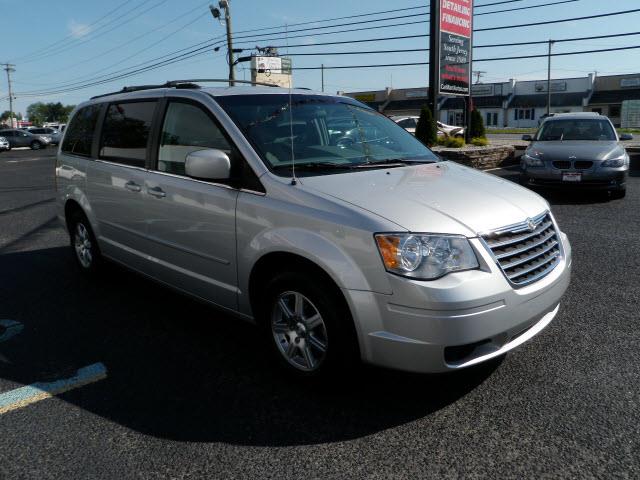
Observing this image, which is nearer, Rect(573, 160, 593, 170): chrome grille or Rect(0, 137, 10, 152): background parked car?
Rect(573, 160, 593, 170): chrome grille

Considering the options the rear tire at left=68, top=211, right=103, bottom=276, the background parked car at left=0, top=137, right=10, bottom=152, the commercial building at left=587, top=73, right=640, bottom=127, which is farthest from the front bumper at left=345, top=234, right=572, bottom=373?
the commercial building at left=587, top=73, right=640, bottom=127

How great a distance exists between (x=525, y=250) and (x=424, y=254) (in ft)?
2.28

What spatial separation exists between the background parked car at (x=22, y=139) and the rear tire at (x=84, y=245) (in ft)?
129

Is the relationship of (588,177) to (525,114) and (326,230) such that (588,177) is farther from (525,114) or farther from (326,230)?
(525,114)

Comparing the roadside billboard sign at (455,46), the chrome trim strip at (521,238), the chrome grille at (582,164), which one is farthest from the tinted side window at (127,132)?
the roadside billboard sign at (455,46)

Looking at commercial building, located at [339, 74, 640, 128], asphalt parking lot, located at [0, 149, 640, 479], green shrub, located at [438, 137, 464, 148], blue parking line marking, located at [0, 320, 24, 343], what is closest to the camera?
asphalt parking lot, located at [0, 149, 640, 479]

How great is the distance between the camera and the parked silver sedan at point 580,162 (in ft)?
30.8

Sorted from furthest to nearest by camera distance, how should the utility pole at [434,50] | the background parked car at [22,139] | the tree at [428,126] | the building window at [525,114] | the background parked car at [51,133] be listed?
the building window at [525,114], the background parked car at [51,133], the background parked car at [22,139], the utility pole at [434,50], the tree at [428,126]

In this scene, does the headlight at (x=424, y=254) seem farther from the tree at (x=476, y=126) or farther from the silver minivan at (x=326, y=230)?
the tree at (x=476, y=126)

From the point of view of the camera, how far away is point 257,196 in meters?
3.34

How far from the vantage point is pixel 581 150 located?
962 centimetres

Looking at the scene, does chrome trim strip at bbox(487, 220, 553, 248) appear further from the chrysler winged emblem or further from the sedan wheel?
the sedan wheel

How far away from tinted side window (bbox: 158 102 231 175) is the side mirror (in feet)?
0.89

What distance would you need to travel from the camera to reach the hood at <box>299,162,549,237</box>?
2.86 metres
